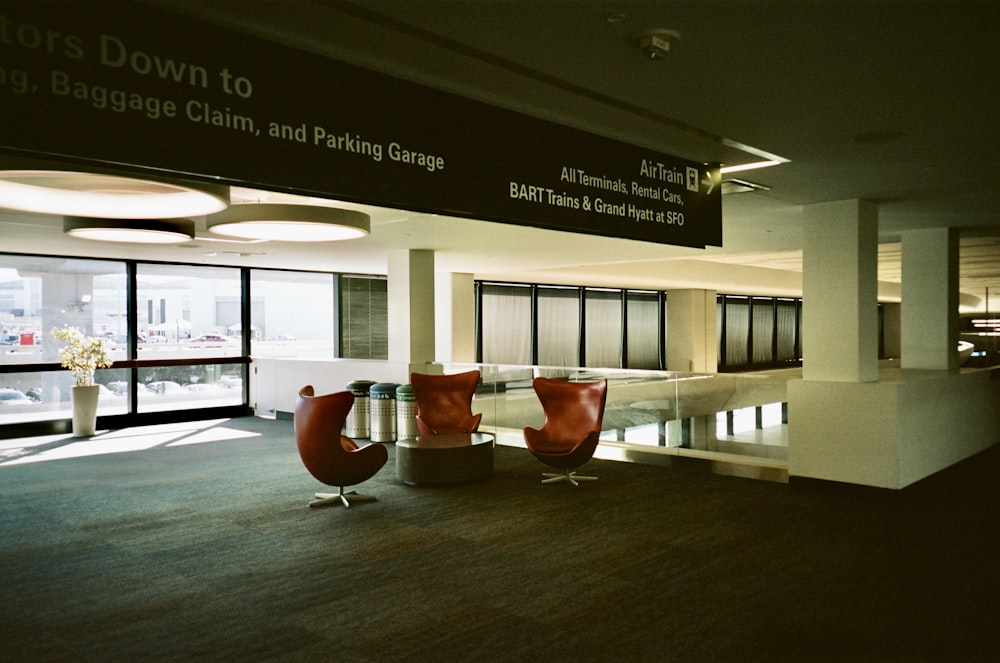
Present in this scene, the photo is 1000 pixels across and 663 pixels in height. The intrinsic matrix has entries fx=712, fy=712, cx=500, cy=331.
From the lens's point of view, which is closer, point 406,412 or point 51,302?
point 406,412

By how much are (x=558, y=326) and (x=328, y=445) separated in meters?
13.7

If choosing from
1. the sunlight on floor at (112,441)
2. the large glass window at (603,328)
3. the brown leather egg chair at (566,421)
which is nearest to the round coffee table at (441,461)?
the brown leather egg chair at (566,421)

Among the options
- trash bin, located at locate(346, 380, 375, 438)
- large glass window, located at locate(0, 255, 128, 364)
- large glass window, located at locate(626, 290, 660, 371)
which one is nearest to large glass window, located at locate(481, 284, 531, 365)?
large glass window, located at locate(626, 290, 660, 371)

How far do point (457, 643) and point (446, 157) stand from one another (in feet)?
8.27

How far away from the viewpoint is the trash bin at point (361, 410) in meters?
11.0

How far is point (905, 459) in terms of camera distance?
707cm

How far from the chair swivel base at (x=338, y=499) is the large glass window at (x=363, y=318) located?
876 cm

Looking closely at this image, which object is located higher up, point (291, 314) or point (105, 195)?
point (105, 195)

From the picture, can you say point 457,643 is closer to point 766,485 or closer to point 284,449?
→ point 766,485

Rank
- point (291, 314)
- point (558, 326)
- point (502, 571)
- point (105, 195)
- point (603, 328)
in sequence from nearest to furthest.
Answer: point (502, 571), point (105, 195), point (291, 314), point (558, 326), point (603, 328)

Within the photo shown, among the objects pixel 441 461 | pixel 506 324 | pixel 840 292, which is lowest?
pixel 441 461

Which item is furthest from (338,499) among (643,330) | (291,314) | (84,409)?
(643,330)

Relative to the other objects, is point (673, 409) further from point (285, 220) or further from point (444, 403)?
point (285, 220)

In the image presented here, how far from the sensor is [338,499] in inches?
271
